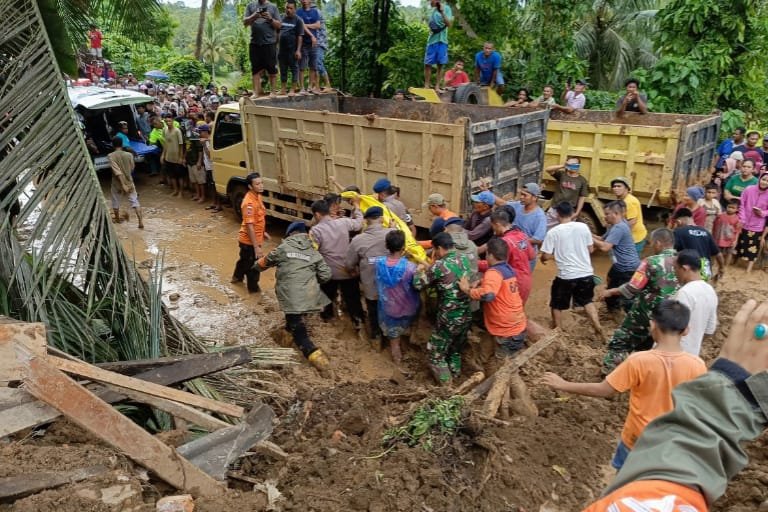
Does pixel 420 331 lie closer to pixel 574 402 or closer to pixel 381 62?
pixel 574 402

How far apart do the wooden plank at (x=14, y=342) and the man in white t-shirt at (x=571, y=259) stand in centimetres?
437

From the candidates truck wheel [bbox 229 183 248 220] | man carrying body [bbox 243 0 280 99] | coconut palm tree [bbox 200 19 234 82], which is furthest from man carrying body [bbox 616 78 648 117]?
coconut palm tree [bbox 200 19 234 82]

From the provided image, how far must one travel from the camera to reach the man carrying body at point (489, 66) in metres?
11.0

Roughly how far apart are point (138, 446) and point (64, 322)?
3.67 feet

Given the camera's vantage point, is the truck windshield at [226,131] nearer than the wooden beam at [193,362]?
No

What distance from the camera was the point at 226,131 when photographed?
366 inches

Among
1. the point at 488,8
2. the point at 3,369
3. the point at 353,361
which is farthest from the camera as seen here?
the point at 488,8

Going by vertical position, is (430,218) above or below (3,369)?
below

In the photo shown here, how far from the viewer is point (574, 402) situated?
167 inches

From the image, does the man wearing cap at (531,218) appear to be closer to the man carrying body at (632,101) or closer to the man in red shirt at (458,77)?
the man carrying body at (632,101)

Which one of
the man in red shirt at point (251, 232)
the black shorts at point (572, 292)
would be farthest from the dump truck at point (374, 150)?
the black shorts at point (572, 292)

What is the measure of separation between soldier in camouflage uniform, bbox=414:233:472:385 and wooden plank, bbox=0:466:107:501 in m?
3.04

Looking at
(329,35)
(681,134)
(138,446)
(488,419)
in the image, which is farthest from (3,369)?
(329,35)

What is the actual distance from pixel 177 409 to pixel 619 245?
4414mm
